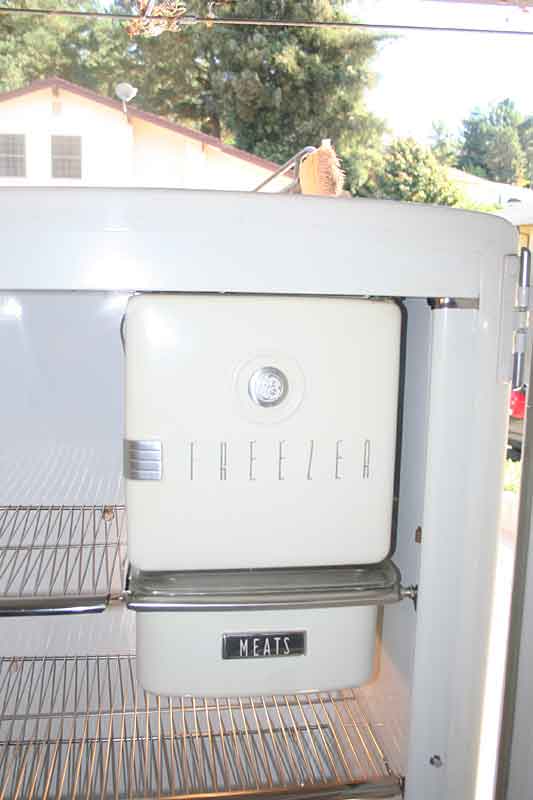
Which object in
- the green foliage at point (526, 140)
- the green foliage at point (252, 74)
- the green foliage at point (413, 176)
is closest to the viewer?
the green foliage at point (252, 74)

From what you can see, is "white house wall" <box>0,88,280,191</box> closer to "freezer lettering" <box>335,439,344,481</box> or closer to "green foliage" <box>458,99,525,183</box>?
"green foliage" <box>458,99,525,183</box>

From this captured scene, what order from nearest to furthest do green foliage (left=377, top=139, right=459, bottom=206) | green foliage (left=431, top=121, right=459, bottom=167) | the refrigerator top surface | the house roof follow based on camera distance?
the refrigerator top surface
the house roof
green foliage (left=377, top=139, right=459, bottom=206)
green foliage (left=431, top=121, right=459, bottom=167)

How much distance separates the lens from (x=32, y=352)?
37.7 inches

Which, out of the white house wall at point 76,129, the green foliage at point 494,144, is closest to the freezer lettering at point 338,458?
the white house wall at point 76,129

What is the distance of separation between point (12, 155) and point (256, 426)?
7.01 metres

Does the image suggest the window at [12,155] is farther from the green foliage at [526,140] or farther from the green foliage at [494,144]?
the green foliage at [526,140]

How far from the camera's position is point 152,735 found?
1.05 meters

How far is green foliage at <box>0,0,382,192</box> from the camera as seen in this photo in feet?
23.7

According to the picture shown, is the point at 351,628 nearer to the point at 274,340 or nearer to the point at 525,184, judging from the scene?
the point at 274,340

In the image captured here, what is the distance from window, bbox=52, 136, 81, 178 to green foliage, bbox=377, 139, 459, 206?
137 inches

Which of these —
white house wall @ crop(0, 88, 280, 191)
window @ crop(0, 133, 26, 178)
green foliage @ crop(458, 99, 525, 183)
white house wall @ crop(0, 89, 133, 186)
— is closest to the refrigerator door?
white house wall @ crop(0, 88, 280, 191)

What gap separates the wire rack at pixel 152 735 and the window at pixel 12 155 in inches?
258

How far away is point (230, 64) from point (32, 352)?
7.68 meters

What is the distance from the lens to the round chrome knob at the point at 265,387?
0.60 meters
